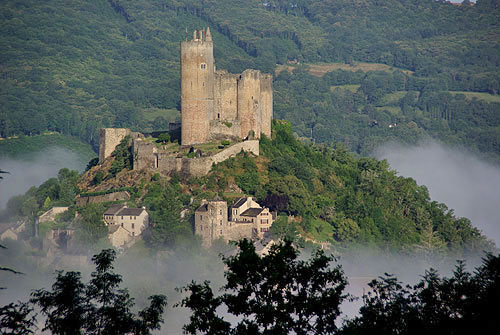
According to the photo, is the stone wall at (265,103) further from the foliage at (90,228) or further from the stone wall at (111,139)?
the foliage at (90,228)

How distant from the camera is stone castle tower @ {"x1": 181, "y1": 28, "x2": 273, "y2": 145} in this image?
72375mm

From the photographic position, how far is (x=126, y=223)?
65.6 meters

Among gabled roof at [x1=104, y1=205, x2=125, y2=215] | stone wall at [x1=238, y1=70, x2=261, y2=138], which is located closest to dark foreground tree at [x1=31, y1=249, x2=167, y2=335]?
gabled roof at [x1=104, y1=205, x2=125, y2=215]

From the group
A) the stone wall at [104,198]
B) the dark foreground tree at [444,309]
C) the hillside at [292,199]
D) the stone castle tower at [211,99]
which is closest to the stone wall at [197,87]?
the stone castle tower at [211,99]

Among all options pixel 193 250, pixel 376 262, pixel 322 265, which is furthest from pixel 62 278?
pixel 376 262

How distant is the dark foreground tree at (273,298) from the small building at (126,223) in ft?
111

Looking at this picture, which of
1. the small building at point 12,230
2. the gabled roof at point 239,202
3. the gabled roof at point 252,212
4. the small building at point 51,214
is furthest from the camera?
the small building at point 51,214

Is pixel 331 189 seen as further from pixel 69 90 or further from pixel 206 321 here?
pixel 69 90

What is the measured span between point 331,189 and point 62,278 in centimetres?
5101

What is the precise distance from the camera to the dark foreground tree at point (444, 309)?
28.4 m

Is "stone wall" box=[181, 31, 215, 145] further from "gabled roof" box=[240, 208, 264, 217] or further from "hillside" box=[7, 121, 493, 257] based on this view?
"gabled roof" box=[240, 208, 264, 217]

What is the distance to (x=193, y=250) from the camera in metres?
63.2

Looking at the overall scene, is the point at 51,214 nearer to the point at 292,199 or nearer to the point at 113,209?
the point at 113,209

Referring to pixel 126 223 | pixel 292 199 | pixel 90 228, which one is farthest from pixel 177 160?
pixel 90 228
